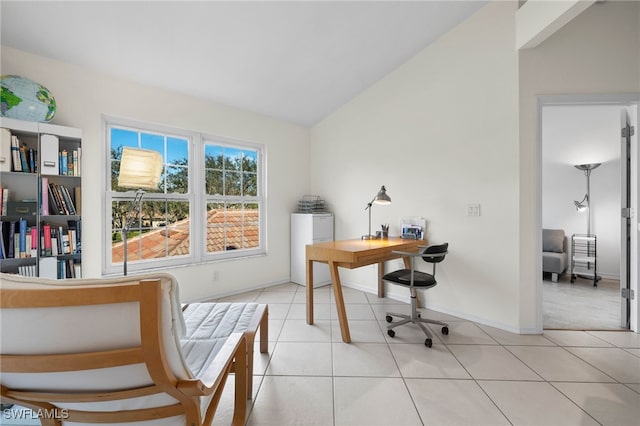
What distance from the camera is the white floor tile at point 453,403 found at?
1.53 meters

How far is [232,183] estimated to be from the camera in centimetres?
392

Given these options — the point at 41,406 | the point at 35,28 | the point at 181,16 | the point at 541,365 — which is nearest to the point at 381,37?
the point at 181,16

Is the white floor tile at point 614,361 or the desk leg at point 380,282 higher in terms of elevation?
the desk leg at point 380,282

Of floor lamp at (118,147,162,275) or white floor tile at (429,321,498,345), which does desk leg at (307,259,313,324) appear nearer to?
white floor tile at (429,321,498,345)

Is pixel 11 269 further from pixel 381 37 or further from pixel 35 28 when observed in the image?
pixel 381 37

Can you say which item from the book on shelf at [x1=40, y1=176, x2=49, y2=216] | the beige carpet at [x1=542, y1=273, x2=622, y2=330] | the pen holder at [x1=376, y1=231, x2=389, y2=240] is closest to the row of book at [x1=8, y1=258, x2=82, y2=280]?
the book on shelf at [x1=40, y1=176, x2=49, y2=216]

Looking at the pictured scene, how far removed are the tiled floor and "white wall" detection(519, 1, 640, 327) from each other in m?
0.54

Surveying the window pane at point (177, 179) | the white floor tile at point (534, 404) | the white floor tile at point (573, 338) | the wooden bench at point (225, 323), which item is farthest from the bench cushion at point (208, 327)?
the white floor tile at point (573, 338)

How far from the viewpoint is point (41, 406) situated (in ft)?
2.99

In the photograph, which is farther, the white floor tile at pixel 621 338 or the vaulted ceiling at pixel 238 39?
the white floor tile at pixel 621 338

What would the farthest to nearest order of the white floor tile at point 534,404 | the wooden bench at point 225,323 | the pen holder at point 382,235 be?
the pen holder at point 382,235 < the wooden bench at point 225,323 < the white floor tile at point 534,404

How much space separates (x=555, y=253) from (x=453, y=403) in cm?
437

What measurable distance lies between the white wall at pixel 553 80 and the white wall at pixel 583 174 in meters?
1.90

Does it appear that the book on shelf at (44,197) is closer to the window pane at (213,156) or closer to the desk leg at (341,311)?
the window pane at (213,156)
